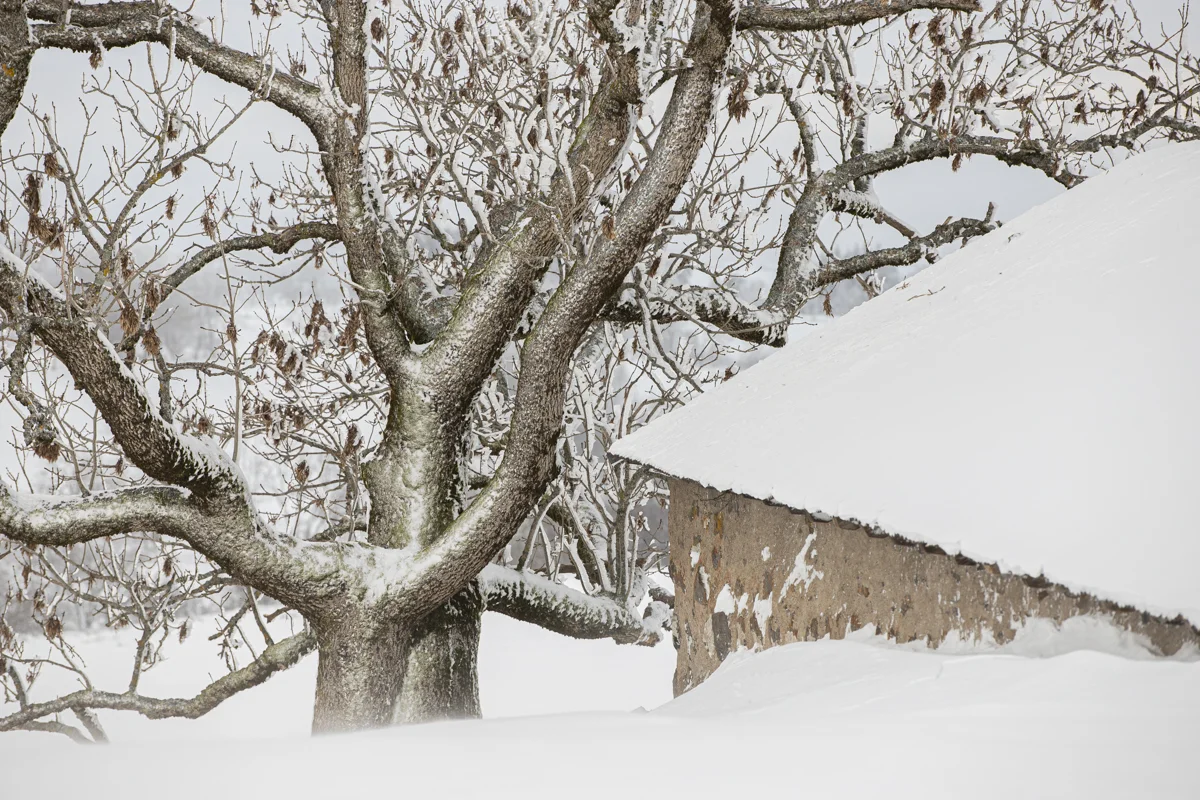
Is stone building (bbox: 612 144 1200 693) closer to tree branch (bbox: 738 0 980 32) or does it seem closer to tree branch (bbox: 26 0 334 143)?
tree branch (bbox: 738 0 980 32)

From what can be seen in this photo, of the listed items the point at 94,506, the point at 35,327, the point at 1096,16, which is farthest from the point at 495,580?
the point at 1096,16

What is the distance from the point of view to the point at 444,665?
A: 16.2 feet

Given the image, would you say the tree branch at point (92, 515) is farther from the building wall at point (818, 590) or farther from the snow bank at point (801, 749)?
the building wall at point (818, 590)

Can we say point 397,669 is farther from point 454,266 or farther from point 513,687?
point 513,687

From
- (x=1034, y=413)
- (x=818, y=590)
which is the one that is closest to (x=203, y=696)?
(x=818, y=590)

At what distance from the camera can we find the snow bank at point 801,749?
1.94 metres

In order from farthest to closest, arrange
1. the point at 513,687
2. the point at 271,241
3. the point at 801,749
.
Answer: the point at 513,687 → the point at 271,241 → the point at 801,749

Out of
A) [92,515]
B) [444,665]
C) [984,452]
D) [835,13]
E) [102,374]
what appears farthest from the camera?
[444,665]

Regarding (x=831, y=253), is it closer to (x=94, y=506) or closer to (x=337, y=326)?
(x=337, y=326)

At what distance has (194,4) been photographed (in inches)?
186

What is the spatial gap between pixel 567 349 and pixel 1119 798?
322 cm

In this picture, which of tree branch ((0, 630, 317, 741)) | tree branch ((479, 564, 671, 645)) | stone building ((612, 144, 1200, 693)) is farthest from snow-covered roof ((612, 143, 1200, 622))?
tree branch ((0, 630, 317, 741))

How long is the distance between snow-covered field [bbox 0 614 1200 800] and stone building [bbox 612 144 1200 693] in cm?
18

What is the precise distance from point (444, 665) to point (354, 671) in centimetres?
58
